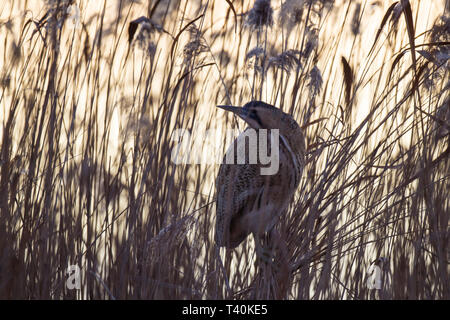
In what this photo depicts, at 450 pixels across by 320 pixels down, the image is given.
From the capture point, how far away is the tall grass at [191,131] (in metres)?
1.81

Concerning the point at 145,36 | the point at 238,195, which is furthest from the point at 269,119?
the point at 145,36

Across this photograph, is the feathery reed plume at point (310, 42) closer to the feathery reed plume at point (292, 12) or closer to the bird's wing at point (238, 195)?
the feathery reed plume at point (292, 12)

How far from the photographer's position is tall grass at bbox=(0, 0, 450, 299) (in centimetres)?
181

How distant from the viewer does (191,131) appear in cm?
195

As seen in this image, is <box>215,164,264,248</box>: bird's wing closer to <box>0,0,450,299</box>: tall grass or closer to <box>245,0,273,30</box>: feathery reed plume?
<box>0,0,450,299</box>: tall grass

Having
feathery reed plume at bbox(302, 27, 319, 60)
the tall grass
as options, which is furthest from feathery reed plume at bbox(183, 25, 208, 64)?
feathery reed plume at bbox(302, 27, 319, 60)

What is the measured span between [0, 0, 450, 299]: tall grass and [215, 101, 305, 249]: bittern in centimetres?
5

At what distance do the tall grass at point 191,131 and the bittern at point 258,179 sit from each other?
0.15ft

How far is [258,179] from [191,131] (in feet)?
0.91

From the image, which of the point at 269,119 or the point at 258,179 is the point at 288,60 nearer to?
the point at 269,119

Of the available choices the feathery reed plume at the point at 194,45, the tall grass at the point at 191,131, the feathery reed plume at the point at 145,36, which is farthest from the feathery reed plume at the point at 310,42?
the feathery reed plume at the point at 145,36
